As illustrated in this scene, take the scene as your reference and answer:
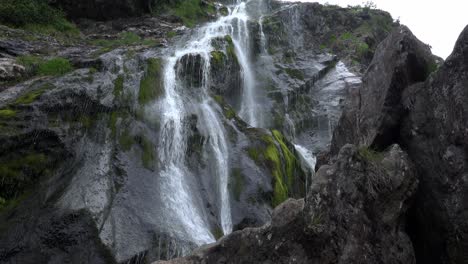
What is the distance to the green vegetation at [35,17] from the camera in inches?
787

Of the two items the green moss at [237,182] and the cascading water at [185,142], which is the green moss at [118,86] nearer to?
the cascading water at [185,142]

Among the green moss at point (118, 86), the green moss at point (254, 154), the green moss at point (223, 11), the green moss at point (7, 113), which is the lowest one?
the green moss at point (254, 154)

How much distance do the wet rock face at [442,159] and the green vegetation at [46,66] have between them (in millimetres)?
11231

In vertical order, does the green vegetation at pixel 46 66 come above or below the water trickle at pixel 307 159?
above

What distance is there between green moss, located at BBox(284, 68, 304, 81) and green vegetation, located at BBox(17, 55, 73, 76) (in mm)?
13159

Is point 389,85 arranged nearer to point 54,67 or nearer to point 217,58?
point 54,67

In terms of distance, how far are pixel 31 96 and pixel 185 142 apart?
4.95 m

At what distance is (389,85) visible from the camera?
941 centimetres

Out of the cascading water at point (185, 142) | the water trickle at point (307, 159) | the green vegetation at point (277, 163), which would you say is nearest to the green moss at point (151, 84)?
the cascading water at point (185, 142)

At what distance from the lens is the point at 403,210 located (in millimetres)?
7328

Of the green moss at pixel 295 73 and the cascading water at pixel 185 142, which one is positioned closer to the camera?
the cascading water at pixel 185 142

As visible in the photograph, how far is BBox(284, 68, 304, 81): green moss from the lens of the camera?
24025mm

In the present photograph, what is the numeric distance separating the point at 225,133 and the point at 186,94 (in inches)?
109

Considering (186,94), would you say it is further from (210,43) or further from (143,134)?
(210,43)
